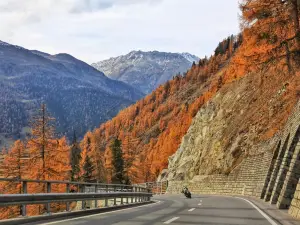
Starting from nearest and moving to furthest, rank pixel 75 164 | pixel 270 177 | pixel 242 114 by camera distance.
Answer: pixel 270 177 < pixel 242 114 < pixel 75 164

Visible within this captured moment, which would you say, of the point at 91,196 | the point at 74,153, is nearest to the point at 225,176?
the point at 91,196

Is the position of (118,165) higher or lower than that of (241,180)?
lower

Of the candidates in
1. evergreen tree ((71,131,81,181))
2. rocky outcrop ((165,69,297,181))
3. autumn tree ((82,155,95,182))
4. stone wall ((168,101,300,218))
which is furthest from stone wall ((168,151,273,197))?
evergreen tree ((71,131,81,181))

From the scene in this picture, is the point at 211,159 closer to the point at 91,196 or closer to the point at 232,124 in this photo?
the point at 232,124

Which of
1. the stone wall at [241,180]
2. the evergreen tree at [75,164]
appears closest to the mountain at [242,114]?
the stone wall at [241,180]

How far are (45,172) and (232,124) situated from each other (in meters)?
24.5

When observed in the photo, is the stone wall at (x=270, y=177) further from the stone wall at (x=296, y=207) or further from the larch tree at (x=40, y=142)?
the larch tree at (x=40, y=142)

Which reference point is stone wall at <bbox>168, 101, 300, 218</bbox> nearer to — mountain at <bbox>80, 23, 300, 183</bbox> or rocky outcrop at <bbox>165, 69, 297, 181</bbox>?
rocky outcrop at <bbox>165, 69, 297, 181</bbox>

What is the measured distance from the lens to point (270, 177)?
90.3 ft

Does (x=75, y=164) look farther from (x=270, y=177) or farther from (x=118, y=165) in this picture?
(x=270, y=177)

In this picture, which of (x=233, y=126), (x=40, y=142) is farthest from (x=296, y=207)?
(x=233, y=126)

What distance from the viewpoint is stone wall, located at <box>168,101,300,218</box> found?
17.1 meters

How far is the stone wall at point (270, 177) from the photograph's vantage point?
17109 mm

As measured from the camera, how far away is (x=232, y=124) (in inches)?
2096
